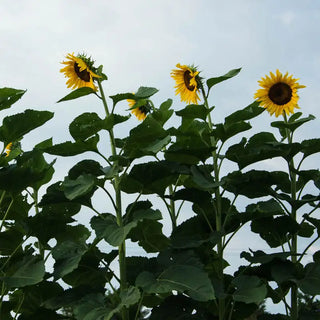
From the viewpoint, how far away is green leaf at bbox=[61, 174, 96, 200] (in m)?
2.13

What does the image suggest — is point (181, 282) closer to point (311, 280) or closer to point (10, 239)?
point (311, 280)

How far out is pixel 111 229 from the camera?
2.15m

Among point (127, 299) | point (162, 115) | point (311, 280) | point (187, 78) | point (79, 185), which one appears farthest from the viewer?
point (187, 78)

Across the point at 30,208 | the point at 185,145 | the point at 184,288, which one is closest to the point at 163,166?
the point at 185,145

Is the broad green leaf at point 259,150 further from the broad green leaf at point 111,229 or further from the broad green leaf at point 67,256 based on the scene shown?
the broad green leaf at point 67,256

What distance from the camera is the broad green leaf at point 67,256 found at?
2203 millimetres

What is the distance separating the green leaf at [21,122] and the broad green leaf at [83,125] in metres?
0.13

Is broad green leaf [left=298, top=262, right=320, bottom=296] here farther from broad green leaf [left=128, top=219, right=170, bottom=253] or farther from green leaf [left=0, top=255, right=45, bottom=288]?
green leaf [left=0, top=255, right=45, bottom=288]

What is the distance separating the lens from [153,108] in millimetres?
2807

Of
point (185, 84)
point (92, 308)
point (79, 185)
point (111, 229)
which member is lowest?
point (92, 308)

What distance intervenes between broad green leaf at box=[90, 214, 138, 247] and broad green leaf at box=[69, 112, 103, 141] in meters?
0.32

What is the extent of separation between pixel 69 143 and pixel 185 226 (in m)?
0.61

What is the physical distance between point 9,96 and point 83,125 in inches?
14.8

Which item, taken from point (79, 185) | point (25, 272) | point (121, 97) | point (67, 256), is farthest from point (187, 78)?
point (25, 272)
